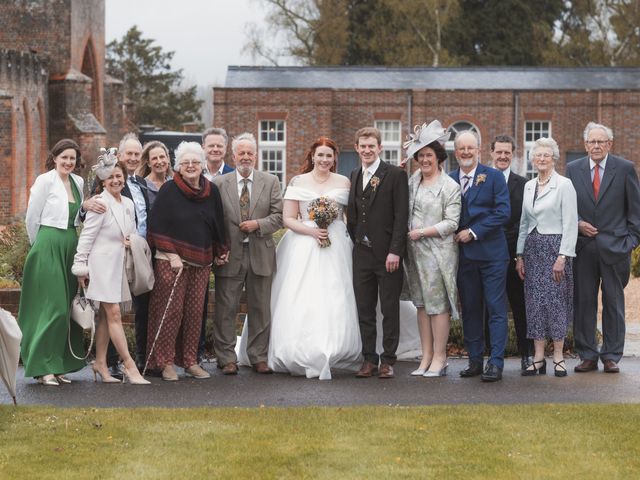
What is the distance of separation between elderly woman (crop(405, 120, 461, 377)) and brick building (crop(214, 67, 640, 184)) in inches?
1272

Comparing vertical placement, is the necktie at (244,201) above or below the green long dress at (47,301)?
above

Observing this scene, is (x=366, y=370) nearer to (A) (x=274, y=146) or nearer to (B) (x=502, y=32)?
(A) (x=274, y=146)

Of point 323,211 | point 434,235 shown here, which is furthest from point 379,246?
point 323,211

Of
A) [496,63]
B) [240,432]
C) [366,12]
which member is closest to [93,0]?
[366,12]

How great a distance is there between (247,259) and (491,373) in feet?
7.39

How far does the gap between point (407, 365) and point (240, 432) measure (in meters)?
3.19

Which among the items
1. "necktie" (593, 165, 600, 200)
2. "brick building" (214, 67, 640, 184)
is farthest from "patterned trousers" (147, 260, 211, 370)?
"brick building" (214, 67, 640, 184)

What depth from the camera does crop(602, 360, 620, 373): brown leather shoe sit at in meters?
10.5

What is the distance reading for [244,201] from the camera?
34.5 feet

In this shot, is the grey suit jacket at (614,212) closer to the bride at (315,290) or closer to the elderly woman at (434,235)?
the elderly woman at (434,235)

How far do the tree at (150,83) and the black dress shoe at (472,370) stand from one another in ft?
201

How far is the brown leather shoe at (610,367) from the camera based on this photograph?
1048cm

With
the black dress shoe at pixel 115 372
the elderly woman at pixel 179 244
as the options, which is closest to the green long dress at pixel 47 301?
the black dress shoe at pixel 115 372

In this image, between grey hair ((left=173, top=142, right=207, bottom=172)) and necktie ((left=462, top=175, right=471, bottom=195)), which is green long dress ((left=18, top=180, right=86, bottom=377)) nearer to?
grey hair ((left=173, top=142, right=207, bottom=172))
